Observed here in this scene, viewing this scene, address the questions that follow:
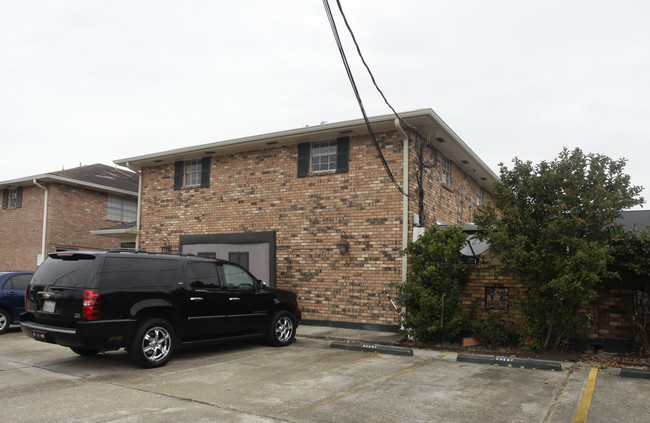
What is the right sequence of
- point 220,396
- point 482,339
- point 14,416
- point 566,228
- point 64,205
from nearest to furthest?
point 14,416, point 220,396, point 566,228, point 482,339, point 64,205

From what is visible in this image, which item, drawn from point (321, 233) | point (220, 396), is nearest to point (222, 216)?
point (321, 233)

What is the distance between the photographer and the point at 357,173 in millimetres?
11953

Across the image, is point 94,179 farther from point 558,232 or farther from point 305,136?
point 558,232

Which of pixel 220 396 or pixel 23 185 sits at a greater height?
pixel 23 185

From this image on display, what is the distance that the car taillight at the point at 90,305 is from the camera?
267 inches

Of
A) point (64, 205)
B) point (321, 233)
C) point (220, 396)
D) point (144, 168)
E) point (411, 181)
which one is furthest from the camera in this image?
point (64, 205)

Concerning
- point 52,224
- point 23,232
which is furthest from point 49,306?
point 23,232

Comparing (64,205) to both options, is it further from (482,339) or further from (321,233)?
(482,339)

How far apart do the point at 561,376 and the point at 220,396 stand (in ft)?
15.6

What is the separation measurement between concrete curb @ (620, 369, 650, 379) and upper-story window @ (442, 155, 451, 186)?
23.0 feet

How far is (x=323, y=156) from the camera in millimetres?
12703

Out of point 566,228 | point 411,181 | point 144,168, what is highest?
point 144,168

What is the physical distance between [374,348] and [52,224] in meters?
15.6

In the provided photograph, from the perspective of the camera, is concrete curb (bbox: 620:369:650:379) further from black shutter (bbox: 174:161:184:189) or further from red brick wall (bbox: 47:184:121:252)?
red brick wall (bbox: 47:184:121:252)
